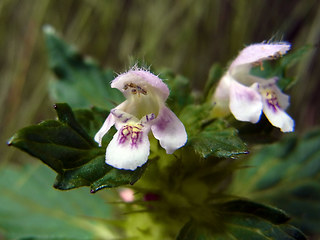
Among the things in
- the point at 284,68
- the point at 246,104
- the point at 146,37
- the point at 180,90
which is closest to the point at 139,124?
the point at 246,104

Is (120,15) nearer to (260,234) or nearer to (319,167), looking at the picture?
(319,167)

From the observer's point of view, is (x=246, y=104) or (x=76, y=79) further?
(x=76, y=79)

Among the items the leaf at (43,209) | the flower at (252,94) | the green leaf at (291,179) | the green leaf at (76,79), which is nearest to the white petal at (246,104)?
the flower at (252,94)

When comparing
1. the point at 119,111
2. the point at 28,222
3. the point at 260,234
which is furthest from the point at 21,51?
the point at 260,234

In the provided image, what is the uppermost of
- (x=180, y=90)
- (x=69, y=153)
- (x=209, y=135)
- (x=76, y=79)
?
(x=76, y=79)

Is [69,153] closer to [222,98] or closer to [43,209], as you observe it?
[222,98]

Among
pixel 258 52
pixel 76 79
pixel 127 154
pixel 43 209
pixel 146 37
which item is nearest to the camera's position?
pixel 127 154
